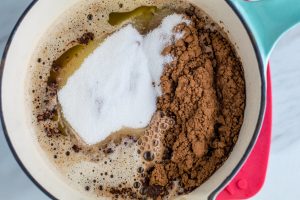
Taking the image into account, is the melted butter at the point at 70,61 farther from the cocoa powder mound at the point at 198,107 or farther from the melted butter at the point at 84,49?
the cocoa powder mound at the point at 198,107

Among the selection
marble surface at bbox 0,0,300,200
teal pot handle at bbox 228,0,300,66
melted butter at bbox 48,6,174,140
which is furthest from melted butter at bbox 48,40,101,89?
teal pot handle at bbox 228,0,300,66

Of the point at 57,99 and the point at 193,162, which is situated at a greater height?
the point at 57,99

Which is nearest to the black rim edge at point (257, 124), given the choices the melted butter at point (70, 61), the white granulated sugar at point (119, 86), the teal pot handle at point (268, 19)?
the teal pot handle at point (268, 19)

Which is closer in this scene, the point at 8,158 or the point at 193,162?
the point at 193,162

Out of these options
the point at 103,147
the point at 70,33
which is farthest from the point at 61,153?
the point at 70,33

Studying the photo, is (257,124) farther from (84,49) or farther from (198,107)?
(84,49)

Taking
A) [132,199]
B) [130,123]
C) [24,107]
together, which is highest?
[24,107]

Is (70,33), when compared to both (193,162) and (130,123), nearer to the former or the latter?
(130,123)
